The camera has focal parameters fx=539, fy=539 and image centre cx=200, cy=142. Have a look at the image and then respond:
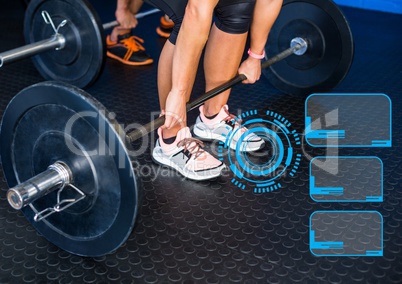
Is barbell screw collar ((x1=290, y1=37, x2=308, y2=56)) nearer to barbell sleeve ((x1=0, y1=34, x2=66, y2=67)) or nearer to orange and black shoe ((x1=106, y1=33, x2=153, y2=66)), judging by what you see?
orange and black shoe ((x1=106, y1=33, x2=153, y2=66))

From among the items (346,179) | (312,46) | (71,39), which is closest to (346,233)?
(346,179)

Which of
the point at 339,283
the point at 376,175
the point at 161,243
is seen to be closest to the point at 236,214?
the point at 161,243

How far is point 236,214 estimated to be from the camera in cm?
145

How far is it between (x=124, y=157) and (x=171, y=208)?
0.44 metres

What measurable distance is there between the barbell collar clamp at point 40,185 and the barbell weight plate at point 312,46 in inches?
46.1

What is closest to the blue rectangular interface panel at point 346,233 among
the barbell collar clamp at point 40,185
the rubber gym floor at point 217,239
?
the rubber gym floor at point 217,239

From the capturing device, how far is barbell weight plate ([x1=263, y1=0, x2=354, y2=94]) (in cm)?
196

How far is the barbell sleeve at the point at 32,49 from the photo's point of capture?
6.13 ft

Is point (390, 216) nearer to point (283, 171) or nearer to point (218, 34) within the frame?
point (283, 171)

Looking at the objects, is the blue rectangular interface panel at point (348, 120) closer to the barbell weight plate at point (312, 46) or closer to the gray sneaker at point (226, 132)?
the barbell weight plate at point (312, 46)

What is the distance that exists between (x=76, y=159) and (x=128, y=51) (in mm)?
1328

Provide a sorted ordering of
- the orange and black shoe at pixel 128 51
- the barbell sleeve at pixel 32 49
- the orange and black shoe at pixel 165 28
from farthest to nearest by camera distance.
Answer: the orange and black shoe at pixel 165 28 < the orange and black shoe at pixel 128 51 < the barbell sleeve at pixel 32 49

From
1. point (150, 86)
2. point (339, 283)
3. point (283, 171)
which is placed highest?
point (150, 86)

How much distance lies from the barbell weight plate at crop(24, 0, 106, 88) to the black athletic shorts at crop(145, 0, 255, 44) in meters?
0.49
